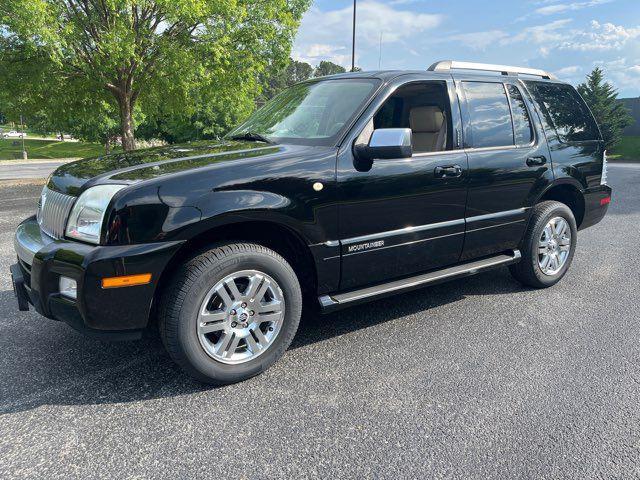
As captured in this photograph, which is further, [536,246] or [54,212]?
[536,246]

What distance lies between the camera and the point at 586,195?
4.81m

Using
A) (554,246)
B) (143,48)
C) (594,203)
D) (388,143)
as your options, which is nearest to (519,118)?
(554,246)

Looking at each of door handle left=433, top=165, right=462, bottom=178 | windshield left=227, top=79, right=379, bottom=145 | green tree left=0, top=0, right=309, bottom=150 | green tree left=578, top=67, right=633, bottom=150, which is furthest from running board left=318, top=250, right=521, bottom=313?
green tree left=578, top=67, right=633, bottom=150

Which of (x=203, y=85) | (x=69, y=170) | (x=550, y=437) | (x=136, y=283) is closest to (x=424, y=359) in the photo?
(x=550, y=437)

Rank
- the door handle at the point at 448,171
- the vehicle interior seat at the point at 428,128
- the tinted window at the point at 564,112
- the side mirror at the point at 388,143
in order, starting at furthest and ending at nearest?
the tinted window at the point at 564,112 → the vehicle interior seat at the point at 428,128 → the door handle at the point at 448,171 → the side mirror at the point at 388,143

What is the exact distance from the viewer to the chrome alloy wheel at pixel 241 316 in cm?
280

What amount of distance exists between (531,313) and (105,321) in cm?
322

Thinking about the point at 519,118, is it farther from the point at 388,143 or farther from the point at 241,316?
the point at 241,316

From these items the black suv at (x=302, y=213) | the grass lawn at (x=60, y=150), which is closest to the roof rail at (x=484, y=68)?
the black suv at (x=302, y=213)

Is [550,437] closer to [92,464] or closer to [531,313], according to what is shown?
[531,313]

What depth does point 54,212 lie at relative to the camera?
2.92 meters

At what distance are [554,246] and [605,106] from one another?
124ft

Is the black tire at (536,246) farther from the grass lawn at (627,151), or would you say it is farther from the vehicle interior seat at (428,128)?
the grass lawn at (627,151)

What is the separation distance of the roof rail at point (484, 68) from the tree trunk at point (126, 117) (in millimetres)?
12106
